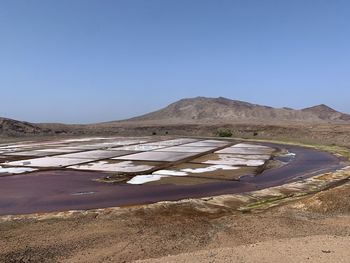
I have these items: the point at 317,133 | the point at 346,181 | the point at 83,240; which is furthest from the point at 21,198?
the point at 317,133

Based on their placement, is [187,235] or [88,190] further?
[88,190]

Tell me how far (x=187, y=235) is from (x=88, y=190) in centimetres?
743

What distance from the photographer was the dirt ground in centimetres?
789

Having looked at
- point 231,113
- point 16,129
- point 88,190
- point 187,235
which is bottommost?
point 187,235

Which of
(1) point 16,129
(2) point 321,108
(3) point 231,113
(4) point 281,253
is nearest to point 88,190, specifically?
(4) point 281,253

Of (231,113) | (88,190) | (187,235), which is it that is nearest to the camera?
(187,235)

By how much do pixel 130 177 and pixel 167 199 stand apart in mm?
5190

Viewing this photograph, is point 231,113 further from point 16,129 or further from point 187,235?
point 187,235

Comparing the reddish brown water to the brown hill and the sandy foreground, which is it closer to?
the sandy foreground

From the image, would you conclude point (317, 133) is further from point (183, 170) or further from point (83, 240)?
point (83, 240)

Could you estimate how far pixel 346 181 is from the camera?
16938mm

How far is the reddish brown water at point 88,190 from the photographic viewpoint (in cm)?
1354

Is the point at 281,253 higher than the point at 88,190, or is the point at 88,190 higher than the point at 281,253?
the point at 88,190

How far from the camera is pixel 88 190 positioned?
15.9 metres
